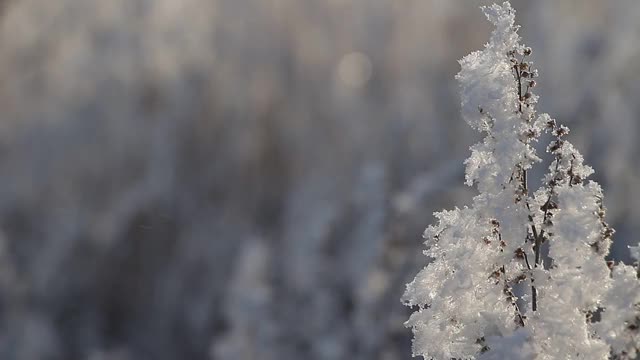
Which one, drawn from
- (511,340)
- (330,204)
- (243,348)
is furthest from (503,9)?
(330,204)

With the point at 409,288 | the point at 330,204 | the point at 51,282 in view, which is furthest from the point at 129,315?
the point at 409,288

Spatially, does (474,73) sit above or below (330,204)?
below

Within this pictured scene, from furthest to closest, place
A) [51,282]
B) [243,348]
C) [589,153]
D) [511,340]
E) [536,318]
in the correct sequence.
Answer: [51,282] < [589,153] < [243,348] < [536,318] < [511,340]

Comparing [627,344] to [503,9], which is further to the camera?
[503,9]

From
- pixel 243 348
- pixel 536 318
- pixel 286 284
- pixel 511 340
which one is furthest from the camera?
A: pixel 286 284

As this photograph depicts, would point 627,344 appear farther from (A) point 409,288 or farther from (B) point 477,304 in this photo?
(A) point 409,288

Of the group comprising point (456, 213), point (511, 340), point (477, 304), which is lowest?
point (511, 340)
